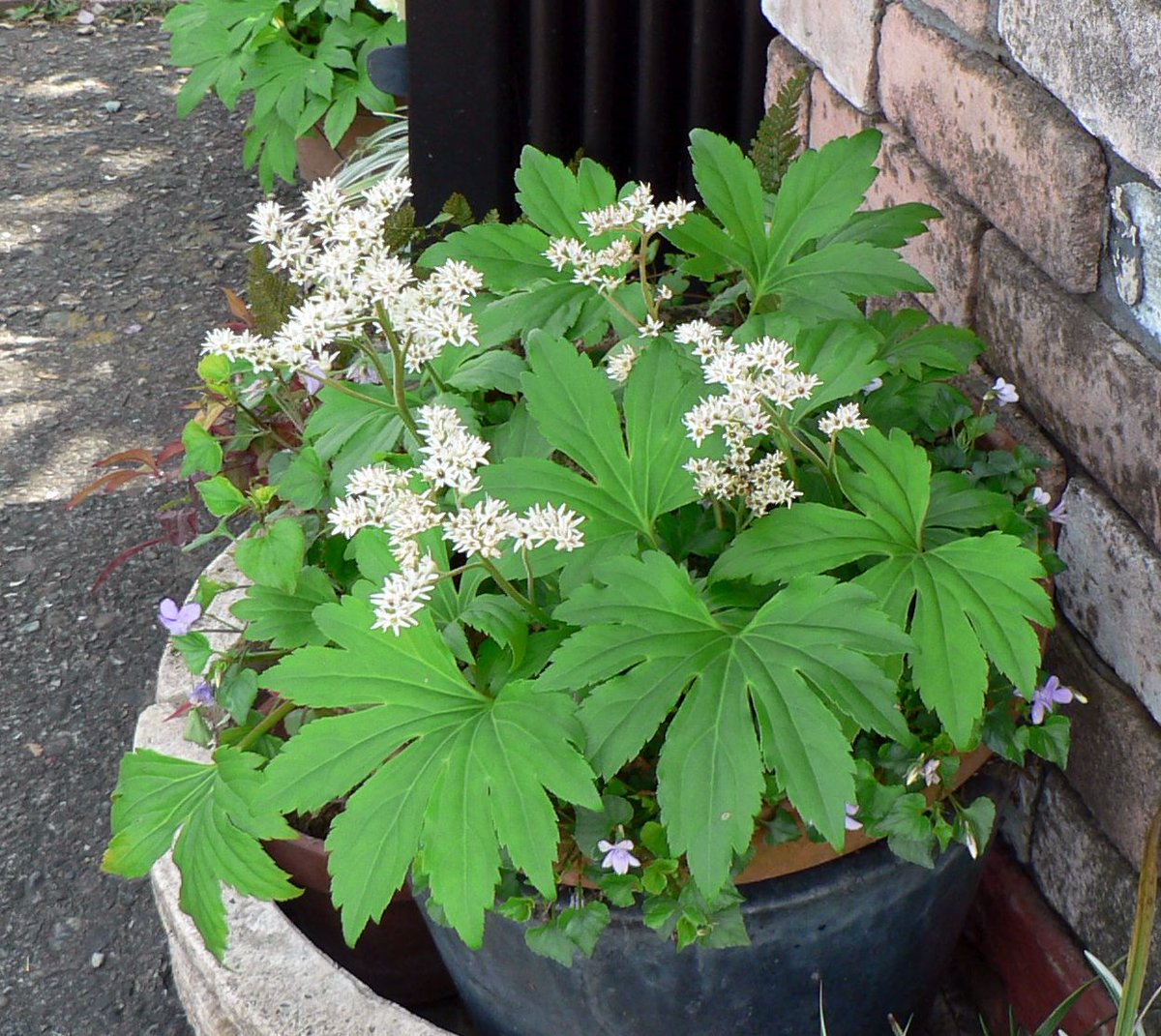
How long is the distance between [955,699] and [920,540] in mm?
165

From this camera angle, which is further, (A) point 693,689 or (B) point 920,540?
(B) point 920,540

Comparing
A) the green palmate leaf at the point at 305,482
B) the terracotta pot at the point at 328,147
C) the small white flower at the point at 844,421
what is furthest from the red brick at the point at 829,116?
the terracotta pot at the point at 328,147

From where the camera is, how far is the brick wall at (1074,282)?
4.37 ft

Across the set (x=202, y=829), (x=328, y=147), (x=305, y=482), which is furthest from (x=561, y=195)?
(x=328, y=147)

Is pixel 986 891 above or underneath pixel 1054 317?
underneath

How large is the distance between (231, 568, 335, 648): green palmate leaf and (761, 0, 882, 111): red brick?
971 mm

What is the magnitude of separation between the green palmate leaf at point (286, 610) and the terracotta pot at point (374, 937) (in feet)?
1.10

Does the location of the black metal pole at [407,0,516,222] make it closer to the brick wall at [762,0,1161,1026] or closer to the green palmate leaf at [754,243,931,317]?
the brick wall at [762,0,1161,1026]

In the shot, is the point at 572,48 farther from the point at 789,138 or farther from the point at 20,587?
the point at 20,587

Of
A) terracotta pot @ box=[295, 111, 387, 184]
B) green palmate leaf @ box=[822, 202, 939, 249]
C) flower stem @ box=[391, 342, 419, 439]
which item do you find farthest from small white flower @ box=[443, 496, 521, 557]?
terracotta pot @ box=[295, 111, 387, 184]

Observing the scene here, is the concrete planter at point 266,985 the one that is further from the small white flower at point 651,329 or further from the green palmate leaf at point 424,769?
the small white flower at point 651,329

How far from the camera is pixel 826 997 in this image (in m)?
1.48

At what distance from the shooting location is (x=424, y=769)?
1207 mm

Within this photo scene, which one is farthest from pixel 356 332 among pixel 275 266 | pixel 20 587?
pixel 20 587
